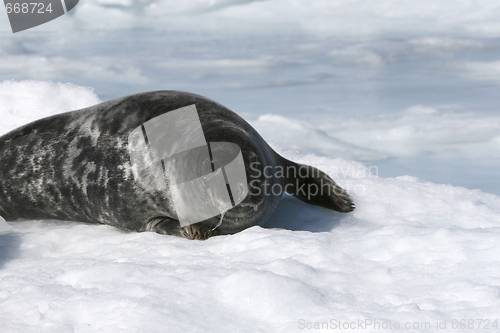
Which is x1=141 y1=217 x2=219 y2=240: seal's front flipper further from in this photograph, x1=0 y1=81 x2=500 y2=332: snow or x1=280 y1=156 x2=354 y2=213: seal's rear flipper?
x1=280 y1=156 x2=354 y2=213: seal's rear flipper

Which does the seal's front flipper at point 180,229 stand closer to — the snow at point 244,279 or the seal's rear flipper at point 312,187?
the snow at point 244,279

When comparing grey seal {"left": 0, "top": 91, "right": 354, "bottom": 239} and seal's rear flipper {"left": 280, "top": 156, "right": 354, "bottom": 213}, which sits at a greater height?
grey seal {"left": 0, "top": 91, "right": 354, "bottom": 239}

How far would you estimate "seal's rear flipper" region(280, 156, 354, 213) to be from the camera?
5.39 meters

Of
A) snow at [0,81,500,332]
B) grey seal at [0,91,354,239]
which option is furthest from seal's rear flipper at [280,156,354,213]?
snow at [0,81,500,332]

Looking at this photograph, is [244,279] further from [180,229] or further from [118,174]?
[118,174]

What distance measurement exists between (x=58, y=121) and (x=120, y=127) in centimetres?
92

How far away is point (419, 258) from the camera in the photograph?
3.36 meters

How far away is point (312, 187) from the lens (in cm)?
551

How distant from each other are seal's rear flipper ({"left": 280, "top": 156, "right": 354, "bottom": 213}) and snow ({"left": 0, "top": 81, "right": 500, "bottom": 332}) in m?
0.62

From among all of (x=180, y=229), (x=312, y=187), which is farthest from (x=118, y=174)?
(x=312, y=187)

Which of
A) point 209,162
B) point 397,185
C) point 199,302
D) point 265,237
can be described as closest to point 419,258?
point 265,237

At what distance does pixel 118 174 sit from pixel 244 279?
2305 mm

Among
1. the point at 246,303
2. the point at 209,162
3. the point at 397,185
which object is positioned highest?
the point at 209,162

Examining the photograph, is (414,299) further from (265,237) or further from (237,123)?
(237,123)
